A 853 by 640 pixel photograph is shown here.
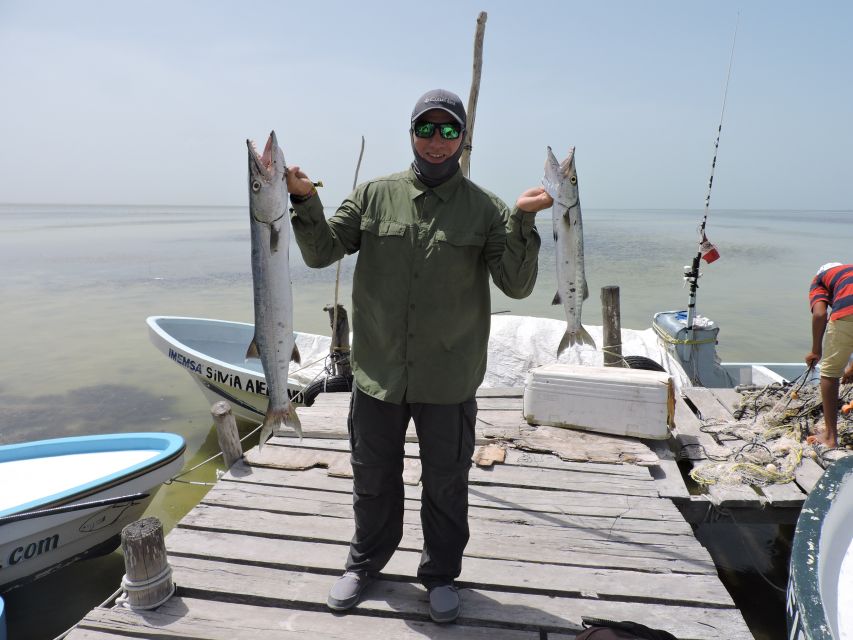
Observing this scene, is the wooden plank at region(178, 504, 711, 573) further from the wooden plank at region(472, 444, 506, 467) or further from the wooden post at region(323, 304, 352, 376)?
the wooden post at region(323, 304, 352, 376)

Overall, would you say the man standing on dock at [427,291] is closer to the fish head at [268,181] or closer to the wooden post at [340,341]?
the fish head at [268,181]

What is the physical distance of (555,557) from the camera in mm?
3738

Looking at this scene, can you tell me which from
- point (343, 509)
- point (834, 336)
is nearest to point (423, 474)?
point (343, 509)

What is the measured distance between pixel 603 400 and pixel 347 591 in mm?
3269

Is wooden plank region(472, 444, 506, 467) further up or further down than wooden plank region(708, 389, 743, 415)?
further down

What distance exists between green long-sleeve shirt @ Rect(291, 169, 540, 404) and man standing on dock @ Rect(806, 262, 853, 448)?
4529mm

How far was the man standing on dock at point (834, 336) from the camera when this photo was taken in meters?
5.53

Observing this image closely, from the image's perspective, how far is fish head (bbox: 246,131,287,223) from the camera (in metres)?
2.60

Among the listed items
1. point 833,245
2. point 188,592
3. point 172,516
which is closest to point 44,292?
point 172,516

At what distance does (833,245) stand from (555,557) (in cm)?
5394

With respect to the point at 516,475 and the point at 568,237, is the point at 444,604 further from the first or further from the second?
the point at 568,237

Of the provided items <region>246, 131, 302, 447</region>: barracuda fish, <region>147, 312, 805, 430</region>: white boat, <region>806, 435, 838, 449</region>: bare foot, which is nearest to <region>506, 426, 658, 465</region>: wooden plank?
<region>806, 435, 838, 449</region>: bare foot

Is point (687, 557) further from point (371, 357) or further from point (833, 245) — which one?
point (833, 245)

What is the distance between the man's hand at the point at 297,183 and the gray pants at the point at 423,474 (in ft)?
3.55
